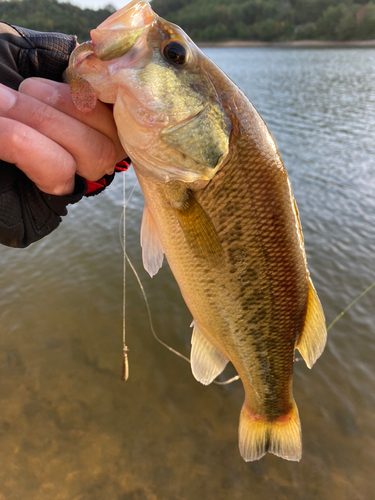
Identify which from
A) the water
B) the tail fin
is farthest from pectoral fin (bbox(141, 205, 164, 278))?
the water

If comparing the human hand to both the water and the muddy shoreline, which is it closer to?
the water

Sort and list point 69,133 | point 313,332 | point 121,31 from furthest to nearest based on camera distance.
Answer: point 313,332, point 69,133, point 121,31

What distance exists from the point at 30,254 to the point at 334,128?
38.2 feet

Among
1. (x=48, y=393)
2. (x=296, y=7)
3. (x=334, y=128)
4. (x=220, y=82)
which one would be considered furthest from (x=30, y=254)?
(x=296, y=7)

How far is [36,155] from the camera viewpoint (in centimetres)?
122

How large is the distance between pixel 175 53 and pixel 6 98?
72 cm

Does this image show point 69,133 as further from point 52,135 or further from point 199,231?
point 199,231

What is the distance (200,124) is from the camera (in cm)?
144

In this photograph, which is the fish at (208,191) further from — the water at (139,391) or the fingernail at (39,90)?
the water at (139,391)

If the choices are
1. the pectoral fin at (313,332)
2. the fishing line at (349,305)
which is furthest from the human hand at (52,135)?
the fishing line at (349,305)

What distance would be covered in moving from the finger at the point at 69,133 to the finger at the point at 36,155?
0.14 feet

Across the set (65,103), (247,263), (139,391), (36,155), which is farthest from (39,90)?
(139,391)

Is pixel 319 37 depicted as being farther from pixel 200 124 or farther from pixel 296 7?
pixel 200 124

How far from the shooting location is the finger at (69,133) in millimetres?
1215
